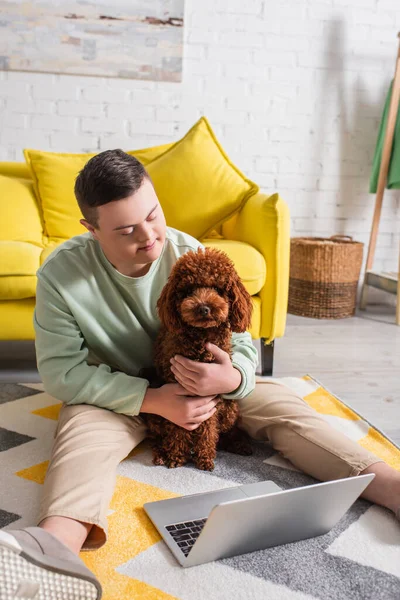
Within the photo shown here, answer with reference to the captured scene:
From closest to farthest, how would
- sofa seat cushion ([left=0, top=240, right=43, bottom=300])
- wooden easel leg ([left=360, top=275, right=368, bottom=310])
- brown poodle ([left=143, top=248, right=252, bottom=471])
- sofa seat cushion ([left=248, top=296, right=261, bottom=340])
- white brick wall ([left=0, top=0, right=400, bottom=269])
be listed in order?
1. brown poodle ([left=143, top=248, right=252, bottom=471])
2. sofa seat cushion ([left=0, top=240, right=43, bottom=300])
3. sofa seat cushion ([left=248, top=296, right=261, bottom=340])
4. white brick wall ([left=0, top=0, right=400, bottom=269])
5. wooden easel leg ([left=360, top=275, right=368, bottom=310])

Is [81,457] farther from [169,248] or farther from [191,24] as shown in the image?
[191,24]

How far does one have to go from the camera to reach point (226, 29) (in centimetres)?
340

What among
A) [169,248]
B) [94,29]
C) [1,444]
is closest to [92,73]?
[94,29]

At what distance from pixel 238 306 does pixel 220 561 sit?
1.73ft

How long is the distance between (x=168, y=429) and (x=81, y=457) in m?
0.24

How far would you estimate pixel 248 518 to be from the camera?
3.25 feet

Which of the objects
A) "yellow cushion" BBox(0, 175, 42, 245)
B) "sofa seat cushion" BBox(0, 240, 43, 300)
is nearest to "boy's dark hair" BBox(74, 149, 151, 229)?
"sofa seat cushion" BBox(0, 240, 43, 300)

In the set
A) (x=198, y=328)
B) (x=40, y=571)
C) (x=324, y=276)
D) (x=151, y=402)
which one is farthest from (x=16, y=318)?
(x=324, y=276)

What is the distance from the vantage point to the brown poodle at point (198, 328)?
1.21m

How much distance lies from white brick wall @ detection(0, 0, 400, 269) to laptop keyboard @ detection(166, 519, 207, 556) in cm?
269

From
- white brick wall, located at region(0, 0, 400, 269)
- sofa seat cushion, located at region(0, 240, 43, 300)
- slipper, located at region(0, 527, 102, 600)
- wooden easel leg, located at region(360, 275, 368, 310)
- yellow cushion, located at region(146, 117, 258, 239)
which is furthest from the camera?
wooden easel leg, located at region(360, 275, 368, 310)

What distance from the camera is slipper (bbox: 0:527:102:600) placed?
84cm

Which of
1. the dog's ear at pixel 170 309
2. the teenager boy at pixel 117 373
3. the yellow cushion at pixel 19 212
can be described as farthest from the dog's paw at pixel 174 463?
the yellow cushion at pixel 19 212

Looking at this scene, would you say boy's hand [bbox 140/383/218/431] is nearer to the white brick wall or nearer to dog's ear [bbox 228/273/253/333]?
dog's ear [bbox 228/273/253/333]
